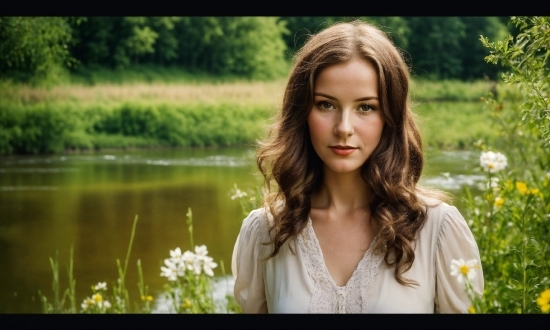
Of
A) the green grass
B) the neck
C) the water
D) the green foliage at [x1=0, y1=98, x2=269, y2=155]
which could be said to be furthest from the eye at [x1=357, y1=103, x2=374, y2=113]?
the green grass

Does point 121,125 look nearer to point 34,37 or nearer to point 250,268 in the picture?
point 34,37

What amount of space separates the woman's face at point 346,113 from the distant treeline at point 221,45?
4768 millimetres

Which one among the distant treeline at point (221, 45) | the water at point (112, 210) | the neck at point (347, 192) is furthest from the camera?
the distant treeline at point (221, 45)

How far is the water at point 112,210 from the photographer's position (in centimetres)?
594

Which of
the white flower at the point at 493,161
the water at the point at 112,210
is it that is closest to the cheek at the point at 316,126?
the white flower at the point at 493,161

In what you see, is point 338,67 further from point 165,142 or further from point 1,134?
point 165,142

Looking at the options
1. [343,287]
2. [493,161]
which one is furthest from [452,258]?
[493,161]

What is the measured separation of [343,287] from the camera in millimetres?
1420

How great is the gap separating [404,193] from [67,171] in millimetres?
7493

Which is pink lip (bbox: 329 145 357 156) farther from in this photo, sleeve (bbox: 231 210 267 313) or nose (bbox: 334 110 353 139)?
sleeve (bbox: 231 210 267 313)

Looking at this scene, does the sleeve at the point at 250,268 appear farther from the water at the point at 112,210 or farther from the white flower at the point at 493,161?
the water at the point at 112,210

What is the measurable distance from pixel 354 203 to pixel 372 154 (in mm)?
129

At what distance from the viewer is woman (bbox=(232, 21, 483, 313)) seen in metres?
1.41
